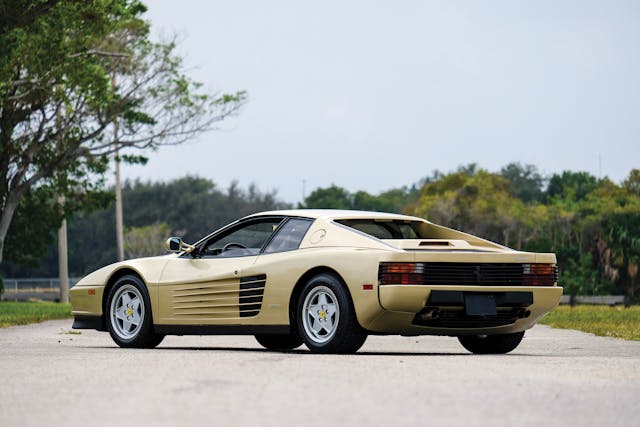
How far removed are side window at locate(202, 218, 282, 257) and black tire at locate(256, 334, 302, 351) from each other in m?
0.93

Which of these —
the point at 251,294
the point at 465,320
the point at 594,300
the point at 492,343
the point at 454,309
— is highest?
the point at 251,294

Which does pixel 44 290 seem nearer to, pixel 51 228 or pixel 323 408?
pixel 51 228

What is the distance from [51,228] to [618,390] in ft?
131

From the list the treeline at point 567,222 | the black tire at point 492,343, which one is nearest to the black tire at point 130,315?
the black tire at point 492,343

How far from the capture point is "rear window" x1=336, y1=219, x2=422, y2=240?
12773 millimetres

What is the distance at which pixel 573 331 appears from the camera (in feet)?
63.0

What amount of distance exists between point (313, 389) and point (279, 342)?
215 inches

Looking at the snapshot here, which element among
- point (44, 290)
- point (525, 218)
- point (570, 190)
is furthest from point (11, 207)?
point (570, 190)

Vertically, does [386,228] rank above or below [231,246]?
above

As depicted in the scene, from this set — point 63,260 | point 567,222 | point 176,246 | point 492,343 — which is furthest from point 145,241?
point 492,343

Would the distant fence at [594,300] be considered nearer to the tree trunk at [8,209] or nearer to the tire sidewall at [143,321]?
the tree trunk at [8,209]

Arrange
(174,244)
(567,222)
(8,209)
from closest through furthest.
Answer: (174,244), (8,209), (567,222)

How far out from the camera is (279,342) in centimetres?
1368

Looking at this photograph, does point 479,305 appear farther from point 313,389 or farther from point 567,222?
point 567,222
